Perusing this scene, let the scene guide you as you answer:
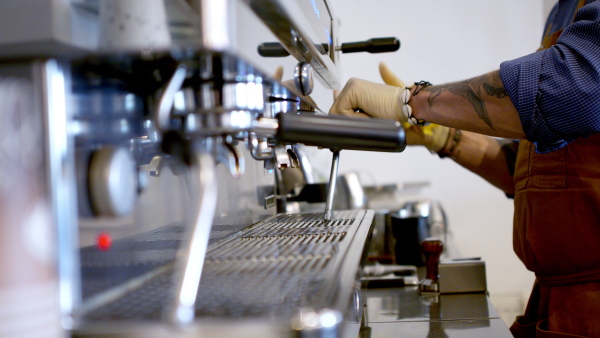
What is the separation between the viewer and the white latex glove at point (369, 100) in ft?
2.59

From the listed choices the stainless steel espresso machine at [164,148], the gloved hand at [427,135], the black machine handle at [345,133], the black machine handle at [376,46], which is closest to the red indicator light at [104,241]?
the stainless steel espresso machine at [164,148]

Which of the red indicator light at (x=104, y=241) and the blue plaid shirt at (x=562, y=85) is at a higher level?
the blue plaid shirt at (x=562, y=85)

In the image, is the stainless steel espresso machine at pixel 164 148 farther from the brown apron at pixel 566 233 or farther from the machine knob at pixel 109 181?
the brown apron at pixel 566 233

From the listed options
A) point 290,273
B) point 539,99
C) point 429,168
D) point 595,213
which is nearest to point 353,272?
point 290,273

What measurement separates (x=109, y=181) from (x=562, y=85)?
0.56 metres

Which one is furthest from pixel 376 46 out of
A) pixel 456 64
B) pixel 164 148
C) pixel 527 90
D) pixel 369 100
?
pixel 456 64

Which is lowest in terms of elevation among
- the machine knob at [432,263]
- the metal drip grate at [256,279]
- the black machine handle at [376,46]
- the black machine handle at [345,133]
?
the machine knob at [432,263]

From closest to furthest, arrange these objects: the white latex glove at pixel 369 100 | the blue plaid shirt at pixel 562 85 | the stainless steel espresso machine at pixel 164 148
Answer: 1. the stainless steel espresso machine at pixel 164 148
2. the blue plaid shirt at pixel 562 85
3. the white latex glove at pixel 369 100

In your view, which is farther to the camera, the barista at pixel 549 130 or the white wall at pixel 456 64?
the white wall at pixel 456 64

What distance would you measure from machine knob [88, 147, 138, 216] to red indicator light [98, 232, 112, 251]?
0.03 meters

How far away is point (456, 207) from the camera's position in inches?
89.7

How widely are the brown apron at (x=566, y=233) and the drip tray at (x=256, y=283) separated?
0.43 m

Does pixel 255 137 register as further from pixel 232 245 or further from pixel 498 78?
A: pixel 498 78

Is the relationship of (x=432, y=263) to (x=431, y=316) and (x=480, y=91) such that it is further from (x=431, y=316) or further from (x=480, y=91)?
(x=480, y=91)
